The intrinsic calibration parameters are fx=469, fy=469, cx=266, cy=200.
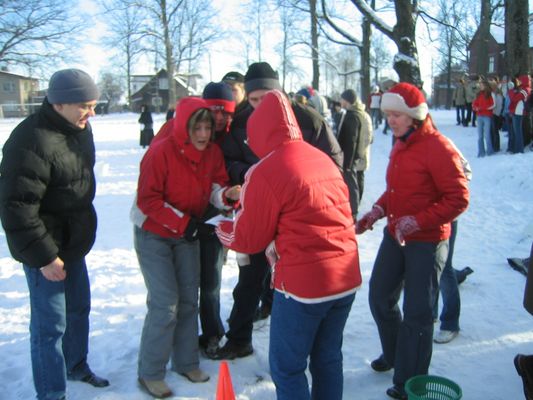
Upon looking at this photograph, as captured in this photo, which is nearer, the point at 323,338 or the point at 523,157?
the point at 323,338

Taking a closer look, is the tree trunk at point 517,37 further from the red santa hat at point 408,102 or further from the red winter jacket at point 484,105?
the red santa hat at point 408,102

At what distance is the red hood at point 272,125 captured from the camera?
2.40 meters

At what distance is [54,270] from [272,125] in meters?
1.49

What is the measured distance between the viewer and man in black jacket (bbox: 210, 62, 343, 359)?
11.4 feet

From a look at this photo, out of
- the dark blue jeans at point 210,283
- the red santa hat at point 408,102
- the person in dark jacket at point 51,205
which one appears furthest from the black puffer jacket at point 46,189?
the red santa hat at point 408,102

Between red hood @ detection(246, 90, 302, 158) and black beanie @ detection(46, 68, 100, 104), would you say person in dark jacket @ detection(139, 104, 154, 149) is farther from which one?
red hood @ detection(246, 90, 302, 158)

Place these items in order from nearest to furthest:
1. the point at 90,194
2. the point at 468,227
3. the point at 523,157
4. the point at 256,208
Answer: the point at 256,208 < the point at 90,194 < the point at 468,227 < the point at 523,157

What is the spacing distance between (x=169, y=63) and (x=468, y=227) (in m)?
25.6

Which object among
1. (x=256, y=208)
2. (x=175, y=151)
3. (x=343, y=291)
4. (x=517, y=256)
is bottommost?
(x=517, y=256)

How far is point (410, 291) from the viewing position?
2.96 metres

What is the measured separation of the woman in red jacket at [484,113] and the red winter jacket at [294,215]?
10284 millimetres

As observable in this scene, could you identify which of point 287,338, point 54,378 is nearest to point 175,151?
point 287,338

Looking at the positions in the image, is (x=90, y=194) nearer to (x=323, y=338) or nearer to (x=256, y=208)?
(x=256, y=208)

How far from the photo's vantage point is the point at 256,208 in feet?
7.62
